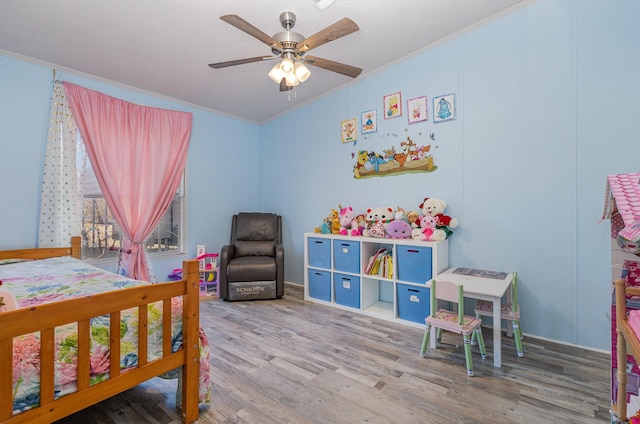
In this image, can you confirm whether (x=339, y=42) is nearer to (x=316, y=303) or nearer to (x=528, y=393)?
(x=316, y=303)

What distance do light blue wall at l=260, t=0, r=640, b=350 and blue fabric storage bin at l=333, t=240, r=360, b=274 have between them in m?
0.68

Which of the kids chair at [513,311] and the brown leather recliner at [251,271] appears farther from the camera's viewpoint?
the brown leather recliner at [251,271]

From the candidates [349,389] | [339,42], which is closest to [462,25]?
[339,42]

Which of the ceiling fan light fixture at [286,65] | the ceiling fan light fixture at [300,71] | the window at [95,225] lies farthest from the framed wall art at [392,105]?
the window at [95,225]

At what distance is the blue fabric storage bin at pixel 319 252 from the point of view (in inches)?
128

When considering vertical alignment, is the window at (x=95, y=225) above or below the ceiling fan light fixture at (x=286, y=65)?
below

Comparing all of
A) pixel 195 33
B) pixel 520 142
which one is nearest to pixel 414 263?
pixel 520 142

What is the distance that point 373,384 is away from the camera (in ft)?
5.81

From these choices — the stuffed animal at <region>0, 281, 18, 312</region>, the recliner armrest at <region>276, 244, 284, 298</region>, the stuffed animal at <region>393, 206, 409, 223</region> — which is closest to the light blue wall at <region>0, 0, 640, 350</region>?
the stuffed animal at <region>393, 206, 409, 223</region>

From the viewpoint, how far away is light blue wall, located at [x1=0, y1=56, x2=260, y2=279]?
8.71 feet

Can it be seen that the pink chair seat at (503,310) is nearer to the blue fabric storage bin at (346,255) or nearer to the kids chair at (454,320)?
the kids chair at (454,320)

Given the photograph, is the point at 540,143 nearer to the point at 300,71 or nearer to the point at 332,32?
the point at 332,32

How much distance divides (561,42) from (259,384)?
3234 mm

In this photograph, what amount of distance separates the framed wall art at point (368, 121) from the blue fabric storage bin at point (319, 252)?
1.34m
